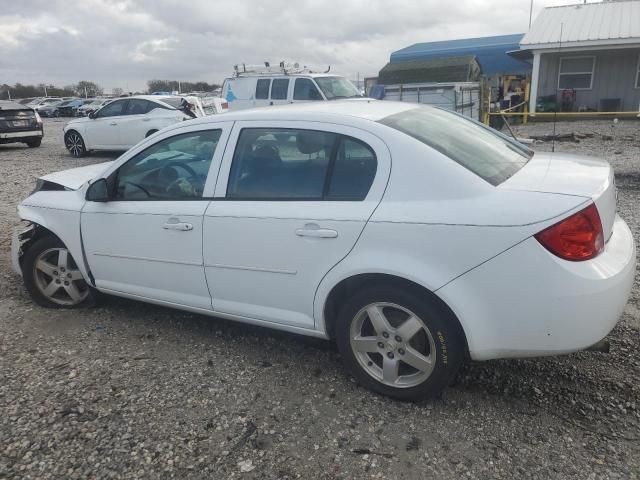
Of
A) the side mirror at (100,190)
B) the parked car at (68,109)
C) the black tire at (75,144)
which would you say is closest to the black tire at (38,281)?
the side mirror at (100,190)

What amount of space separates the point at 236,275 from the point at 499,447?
172 cm

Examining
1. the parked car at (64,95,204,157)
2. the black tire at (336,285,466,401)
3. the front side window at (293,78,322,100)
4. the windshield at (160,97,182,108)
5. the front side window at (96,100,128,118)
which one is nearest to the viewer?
the black tire at (336,285,466,401)

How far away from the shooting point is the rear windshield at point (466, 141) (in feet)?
8.93

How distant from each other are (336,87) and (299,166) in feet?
34.1

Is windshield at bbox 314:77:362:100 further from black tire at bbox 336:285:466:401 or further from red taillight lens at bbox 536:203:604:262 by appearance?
red taillight lens at bbox 536:203:604:262

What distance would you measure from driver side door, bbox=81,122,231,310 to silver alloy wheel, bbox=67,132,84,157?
11075 mm

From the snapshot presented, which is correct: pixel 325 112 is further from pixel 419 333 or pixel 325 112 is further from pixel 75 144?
pixel 75 144

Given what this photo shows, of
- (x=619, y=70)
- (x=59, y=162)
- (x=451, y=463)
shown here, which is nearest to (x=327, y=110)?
(x=451, y=463)

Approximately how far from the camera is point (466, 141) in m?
3.02

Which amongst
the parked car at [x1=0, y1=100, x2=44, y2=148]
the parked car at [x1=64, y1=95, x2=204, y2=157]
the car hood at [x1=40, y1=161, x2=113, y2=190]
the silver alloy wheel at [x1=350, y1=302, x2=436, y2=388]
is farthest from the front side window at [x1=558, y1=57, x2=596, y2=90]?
the silver alloy wheel at [x1=350, y1=302, x2=436, y2=388]

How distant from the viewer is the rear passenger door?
276 cm

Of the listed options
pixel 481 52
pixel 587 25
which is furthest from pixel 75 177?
pixel 481 52

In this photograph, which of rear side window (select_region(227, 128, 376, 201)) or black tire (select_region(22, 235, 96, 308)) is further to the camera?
black tire (select_region(22, 235, 96, 308))

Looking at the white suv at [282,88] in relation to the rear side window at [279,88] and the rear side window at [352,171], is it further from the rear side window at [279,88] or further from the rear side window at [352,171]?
the rear side window at [352,171]
